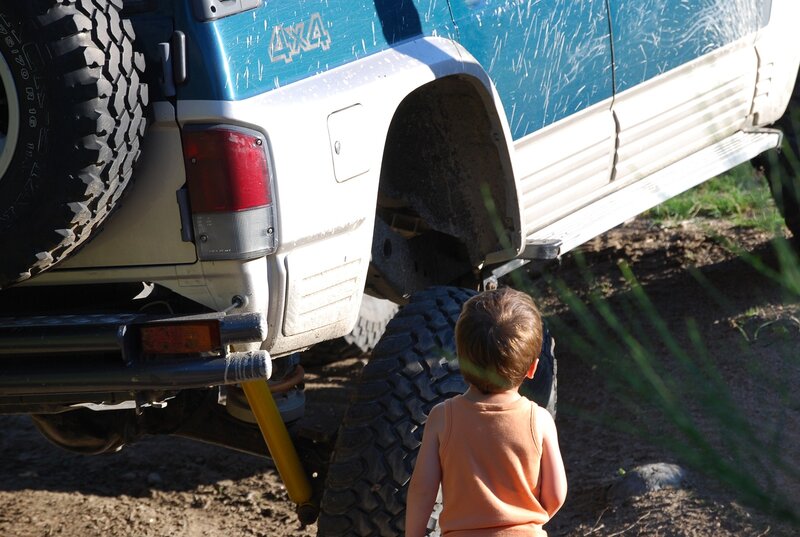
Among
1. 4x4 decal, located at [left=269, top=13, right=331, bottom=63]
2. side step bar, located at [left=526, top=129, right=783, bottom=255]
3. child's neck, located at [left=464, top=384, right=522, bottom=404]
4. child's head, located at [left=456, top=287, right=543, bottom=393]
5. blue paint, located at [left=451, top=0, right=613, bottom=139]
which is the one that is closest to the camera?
child's head, located at [left=456, top=287, right=543, bottom=393]

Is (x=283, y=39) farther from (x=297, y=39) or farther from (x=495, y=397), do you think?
(x=495, y=397)

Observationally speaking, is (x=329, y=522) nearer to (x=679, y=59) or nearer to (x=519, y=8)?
(x=519, y=8)

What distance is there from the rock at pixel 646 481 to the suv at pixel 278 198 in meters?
0.56

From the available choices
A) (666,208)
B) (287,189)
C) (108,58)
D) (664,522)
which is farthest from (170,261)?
(666,208)

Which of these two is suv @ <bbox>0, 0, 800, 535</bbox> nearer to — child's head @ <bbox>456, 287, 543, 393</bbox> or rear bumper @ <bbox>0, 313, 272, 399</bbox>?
rear bumper @ <bbox>0, 313, 272, 399</bbox>

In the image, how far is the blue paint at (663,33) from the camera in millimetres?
4023

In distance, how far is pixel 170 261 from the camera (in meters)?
2.77

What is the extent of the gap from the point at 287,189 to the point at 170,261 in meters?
0.34

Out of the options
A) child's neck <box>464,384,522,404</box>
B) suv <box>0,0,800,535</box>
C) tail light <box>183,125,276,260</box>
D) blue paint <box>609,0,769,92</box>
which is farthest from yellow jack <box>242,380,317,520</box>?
blue paint <box>609,0,769,92</box>

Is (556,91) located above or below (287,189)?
below

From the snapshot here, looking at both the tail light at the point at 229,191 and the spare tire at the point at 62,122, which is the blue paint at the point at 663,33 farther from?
the spare tire at the point at 62,122

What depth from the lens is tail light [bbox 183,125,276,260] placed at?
2.63 m

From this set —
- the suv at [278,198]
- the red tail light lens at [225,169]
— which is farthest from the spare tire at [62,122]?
the red tail light lens at [225,169]

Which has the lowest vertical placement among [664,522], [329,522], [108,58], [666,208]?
[666,208]
